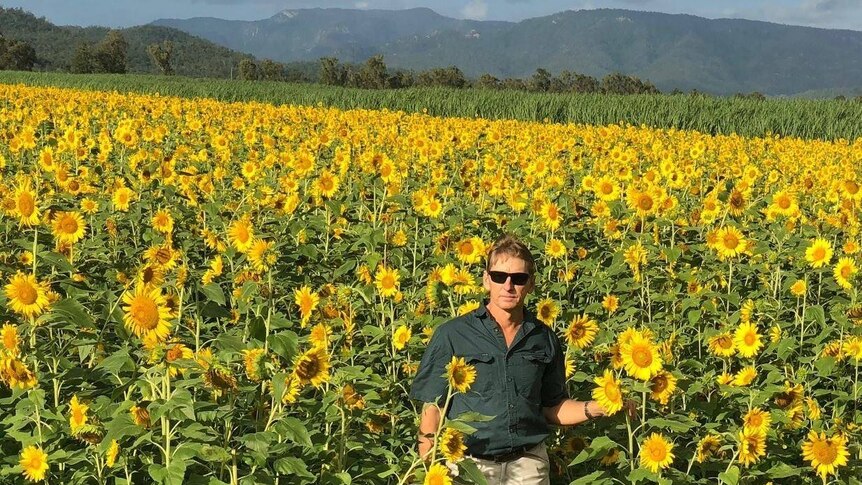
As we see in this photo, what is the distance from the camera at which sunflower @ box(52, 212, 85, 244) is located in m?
3.22

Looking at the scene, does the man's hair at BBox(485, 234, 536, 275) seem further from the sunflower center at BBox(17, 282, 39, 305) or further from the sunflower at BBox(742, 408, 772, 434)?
the sunflower center at BBox(17, 282, 39, 305)

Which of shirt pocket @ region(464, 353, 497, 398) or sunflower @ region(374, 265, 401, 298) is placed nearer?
shirt pocket @ region(464, 353, 497, 398)

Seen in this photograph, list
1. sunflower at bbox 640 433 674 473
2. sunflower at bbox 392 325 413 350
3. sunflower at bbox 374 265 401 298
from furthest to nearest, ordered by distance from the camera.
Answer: sunflower at bbox 374 265 401 298, sunflower at bbox 392 325 413 350, sunflower at bbox 640 433 674 473

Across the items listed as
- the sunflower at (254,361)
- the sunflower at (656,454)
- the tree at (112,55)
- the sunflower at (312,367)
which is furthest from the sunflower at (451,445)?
the tree at (112,55)

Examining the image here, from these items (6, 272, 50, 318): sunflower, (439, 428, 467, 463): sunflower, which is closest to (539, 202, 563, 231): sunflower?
(439, 428, 467, 463): sunflower

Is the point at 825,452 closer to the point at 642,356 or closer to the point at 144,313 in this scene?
the point at 642,356


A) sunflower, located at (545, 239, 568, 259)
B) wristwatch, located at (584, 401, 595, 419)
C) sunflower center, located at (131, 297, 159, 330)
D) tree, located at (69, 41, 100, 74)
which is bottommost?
wristwatch, located at (584, 401, 595, 419)

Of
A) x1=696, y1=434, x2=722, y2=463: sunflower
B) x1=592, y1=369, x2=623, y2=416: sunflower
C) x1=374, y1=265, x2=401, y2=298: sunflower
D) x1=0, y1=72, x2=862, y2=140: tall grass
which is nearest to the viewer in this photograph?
x1=592, y1=369, x2=623, y2=416: sunflower

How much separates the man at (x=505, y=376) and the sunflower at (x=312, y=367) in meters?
0.77

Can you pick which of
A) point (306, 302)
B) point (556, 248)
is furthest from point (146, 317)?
point (556, 248)

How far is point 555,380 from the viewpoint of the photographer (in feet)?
10.0

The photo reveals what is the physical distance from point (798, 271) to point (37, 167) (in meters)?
5.11

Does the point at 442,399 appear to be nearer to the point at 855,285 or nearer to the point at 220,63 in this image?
the point at 855,285

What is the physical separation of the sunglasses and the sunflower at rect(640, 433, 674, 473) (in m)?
0.70
